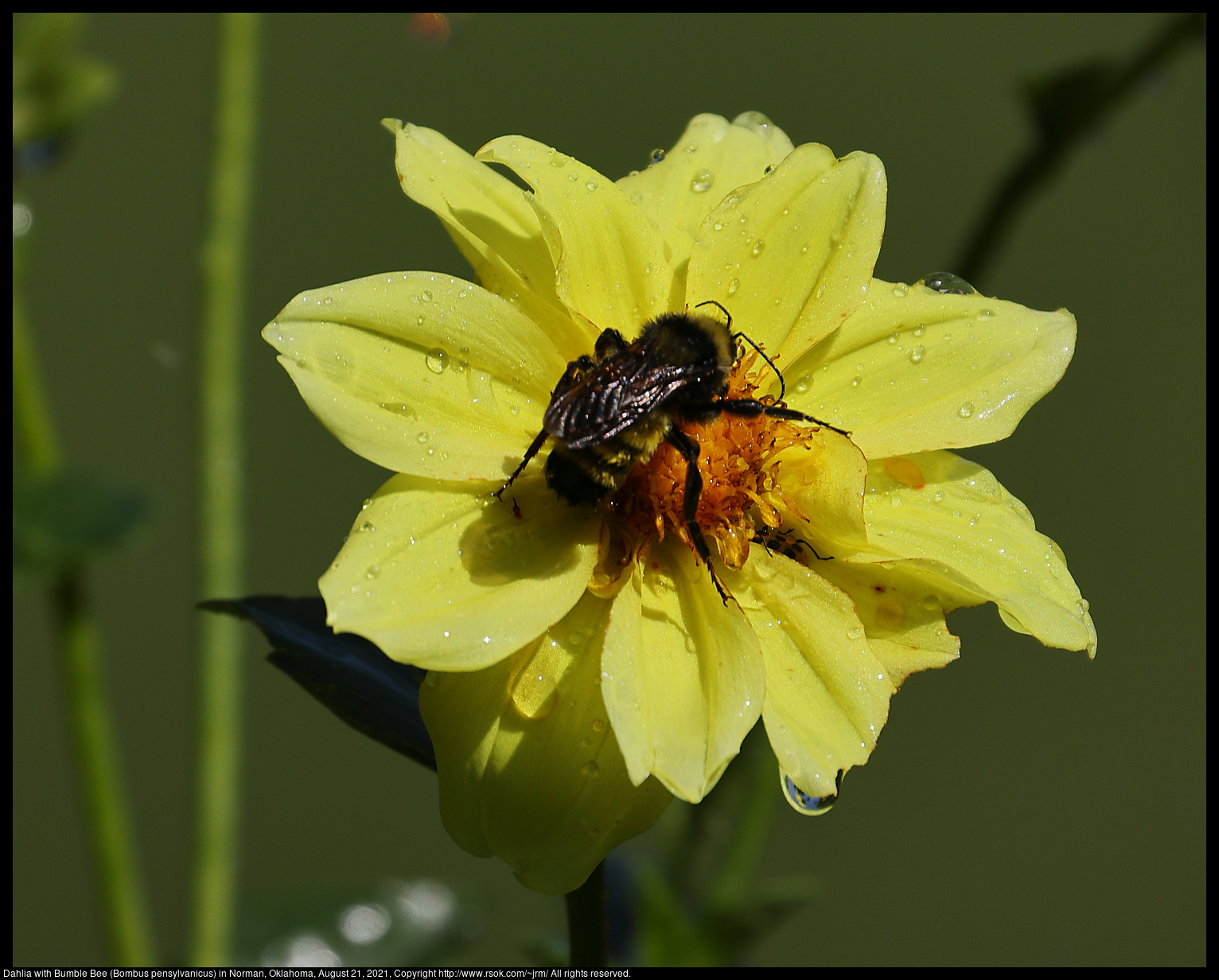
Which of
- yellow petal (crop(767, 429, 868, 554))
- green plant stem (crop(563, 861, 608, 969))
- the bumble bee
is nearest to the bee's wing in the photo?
the bumble bee

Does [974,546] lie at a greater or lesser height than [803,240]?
lesser

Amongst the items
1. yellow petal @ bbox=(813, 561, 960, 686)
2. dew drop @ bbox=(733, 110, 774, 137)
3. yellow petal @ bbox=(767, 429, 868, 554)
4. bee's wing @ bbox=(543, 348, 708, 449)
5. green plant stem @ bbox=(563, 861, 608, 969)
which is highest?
dew drop @ bbox=(733, 110, 774, 137)

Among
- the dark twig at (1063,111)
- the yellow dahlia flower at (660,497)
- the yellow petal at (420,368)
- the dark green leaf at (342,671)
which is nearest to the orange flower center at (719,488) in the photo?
the yellow dahlia flower at (660,497)

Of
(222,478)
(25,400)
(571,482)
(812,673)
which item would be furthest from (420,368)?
(25,400)

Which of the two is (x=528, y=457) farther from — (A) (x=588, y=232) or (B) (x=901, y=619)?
(B) (x=901, y=619)

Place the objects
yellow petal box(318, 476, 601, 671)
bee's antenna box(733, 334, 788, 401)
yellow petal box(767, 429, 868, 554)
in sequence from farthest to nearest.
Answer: bee's antenna box(733, 334, 788, 401), yellow petal box(767, 429, 868, 554), yellow petal box(318, 476, 601, 671)

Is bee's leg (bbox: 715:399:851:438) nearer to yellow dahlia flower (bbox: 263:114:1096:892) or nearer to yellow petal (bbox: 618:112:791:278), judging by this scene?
yellow dahlia flower (bbox: 263:114:1096:892)

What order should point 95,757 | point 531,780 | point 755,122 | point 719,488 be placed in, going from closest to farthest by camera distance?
point 531,780 → point 719,488 → point 755,122 → point 95,757
